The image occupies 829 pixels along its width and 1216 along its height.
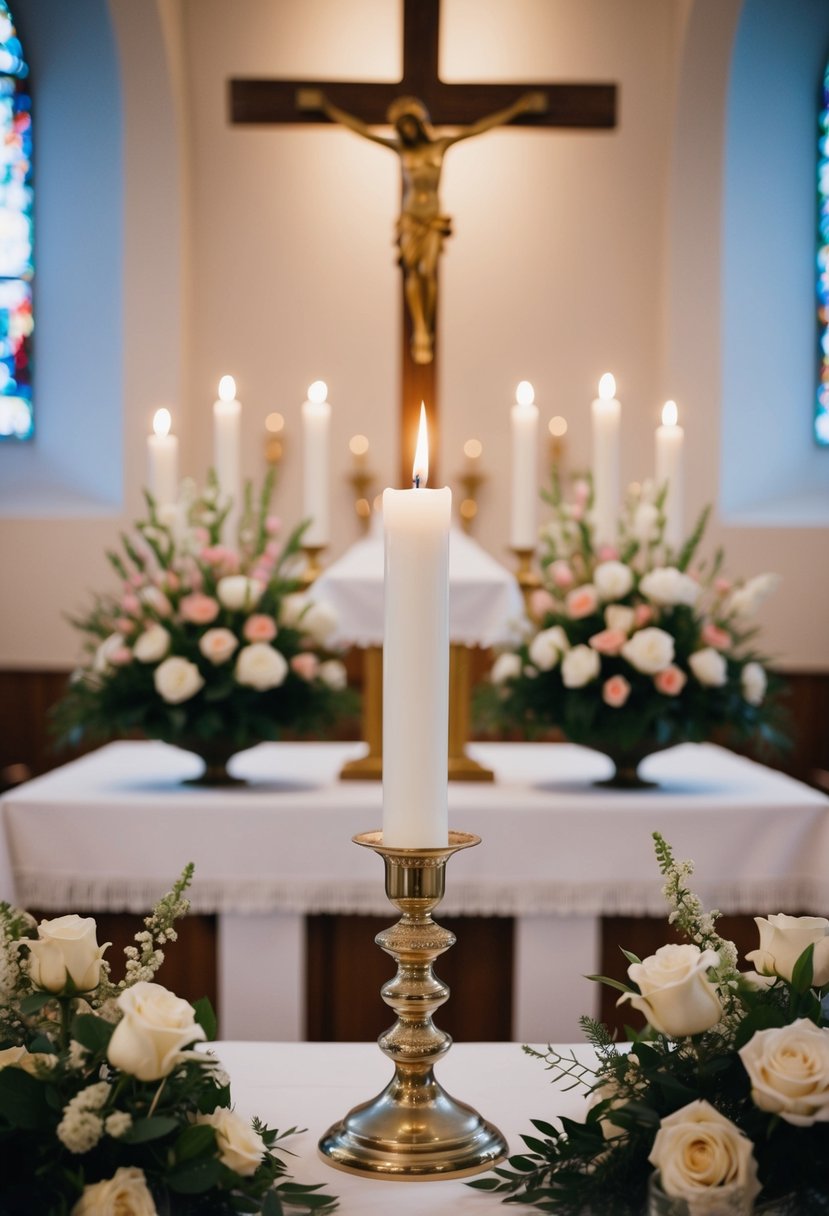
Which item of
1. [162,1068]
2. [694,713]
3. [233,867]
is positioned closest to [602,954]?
[694,713]

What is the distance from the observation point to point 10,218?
6.64 metres

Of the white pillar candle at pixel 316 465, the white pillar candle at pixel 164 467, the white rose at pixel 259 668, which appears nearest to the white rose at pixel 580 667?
the white rose at pixel 259 668

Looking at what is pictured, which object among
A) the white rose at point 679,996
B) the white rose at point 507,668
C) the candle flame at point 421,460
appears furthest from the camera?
the white rose at point 507,668

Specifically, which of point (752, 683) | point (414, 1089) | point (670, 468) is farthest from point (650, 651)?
point (414, 1089)

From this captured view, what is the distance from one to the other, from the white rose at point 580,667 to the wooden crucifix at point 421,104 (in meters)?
1.29

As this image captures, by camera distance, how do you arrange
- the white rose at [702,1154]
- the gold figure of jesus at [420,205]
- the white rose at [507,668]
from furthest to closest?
the gold figure of jesus at [420,205] < the white rose at [507,668] < the white rose at [702,1154]

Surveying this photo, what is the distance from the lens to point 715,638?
110 inches

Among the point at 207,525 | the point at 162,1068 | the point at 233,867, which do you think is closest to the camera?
the point at 162,1068

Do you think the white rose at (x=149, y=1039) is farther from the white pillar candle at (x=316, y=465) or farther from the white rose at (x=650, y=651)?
the white pillar candle at (x=316, y=465)

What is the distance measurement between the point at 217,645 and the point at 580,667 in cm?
66

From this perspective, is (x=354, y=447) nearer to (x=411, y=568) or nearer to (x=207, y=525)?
(x=207, y=525)

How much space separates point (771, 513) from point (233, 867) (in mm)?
4292

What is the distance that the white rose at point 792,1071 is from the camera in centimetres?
88

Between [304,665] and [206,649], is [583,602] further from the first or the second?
[206,649]
